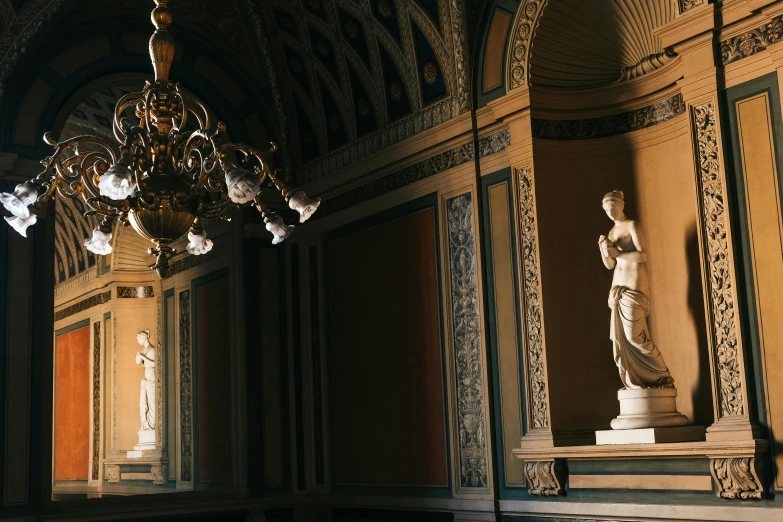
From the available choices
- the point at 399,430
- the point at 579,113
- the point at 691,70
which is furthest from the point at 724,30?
the point at 399,430

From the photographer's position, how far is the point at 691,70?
734cm

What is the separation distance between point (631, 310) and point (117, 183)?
4271 millimetres

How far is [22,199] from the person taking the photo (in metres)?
5.31

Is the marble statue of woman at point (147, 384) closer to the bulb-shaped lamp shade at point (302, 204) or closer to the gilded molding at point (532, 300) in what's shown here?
the gilded molding at point (532, 300)

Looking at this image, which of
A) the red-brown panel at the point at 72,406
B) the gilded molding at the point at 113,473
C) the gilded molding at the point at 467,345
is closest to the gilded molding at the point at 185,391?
the gilded molding at the point at 113,473

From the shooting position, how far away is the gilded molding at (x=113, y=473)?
47.5 feet

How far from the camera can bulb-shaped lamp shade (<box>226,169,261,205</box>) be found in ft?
17.2

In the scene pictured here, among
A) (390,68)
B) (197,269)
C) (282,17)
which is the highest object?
(282,17)

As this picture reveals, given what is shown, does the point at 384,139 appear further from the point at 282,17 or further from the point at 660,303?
the point at 660,303

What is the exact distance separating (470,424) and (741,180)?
3309 millimetres

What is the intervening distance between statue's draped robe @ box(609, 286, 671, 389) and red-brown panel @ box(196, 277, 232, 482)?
5203 millimetres

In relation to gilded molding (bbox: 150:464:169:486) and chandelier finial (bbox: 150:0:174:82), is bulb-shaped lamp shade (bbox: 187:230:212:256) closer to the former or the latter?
chandelier finial (bbox: 150:0:174:82)

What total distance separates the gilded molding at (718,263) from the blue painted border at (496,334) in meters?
1.89

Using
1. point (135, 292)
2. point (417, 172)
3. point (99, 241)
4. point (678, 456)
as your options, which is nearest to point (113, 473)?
point (135, 292)
